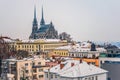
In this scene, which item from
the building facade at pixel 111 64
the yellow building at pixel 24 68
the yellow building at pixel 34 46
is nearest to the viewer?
the building facade at pixel 111 64

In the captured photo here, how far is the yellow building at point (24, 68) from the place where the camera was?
112 feet

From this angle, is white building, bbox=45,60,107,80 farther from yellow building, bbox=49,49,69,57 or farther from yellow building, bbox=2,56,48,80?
yellow building, bbox=49,49,69,57

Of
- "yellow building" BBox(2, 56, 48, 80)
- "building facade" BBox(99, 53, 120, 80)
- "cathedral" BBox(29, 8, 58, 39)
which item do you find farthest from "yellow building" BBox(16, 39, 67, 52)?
"building facade" BBox(99, 53, 120, 80)

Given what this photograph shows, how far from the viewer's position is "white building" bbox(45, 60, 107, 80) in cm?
2503

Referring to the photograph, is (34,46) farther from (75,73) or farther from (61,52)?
(75,73)

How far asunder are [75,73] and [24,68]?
10439 millimetres

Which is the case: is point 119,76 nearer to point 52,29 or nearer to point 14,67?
point 14,67

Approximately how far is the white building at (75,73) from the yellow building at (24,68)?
6542 mm

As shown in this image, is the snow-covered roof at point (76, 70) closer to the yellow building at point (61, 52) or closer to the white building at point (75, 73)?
the white building at point (75, 73)

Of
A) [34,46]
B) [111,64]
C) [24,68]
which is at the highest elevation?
[34,46]

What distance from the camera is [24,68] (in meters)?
34.3

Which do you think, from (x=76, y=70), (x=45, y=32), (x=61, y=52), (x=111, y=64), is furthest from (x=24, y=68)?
(x=45, y=32)

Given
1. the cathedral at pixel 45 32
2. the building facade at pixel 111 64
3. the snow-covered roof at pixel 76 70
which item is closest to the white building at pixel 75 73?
the snow-covered roof at pixel 76 70

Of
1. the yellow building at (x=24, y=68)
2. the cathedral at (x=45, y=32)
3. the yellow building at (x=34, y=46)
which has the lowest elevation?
the yellow building at (x=24, y=68)
